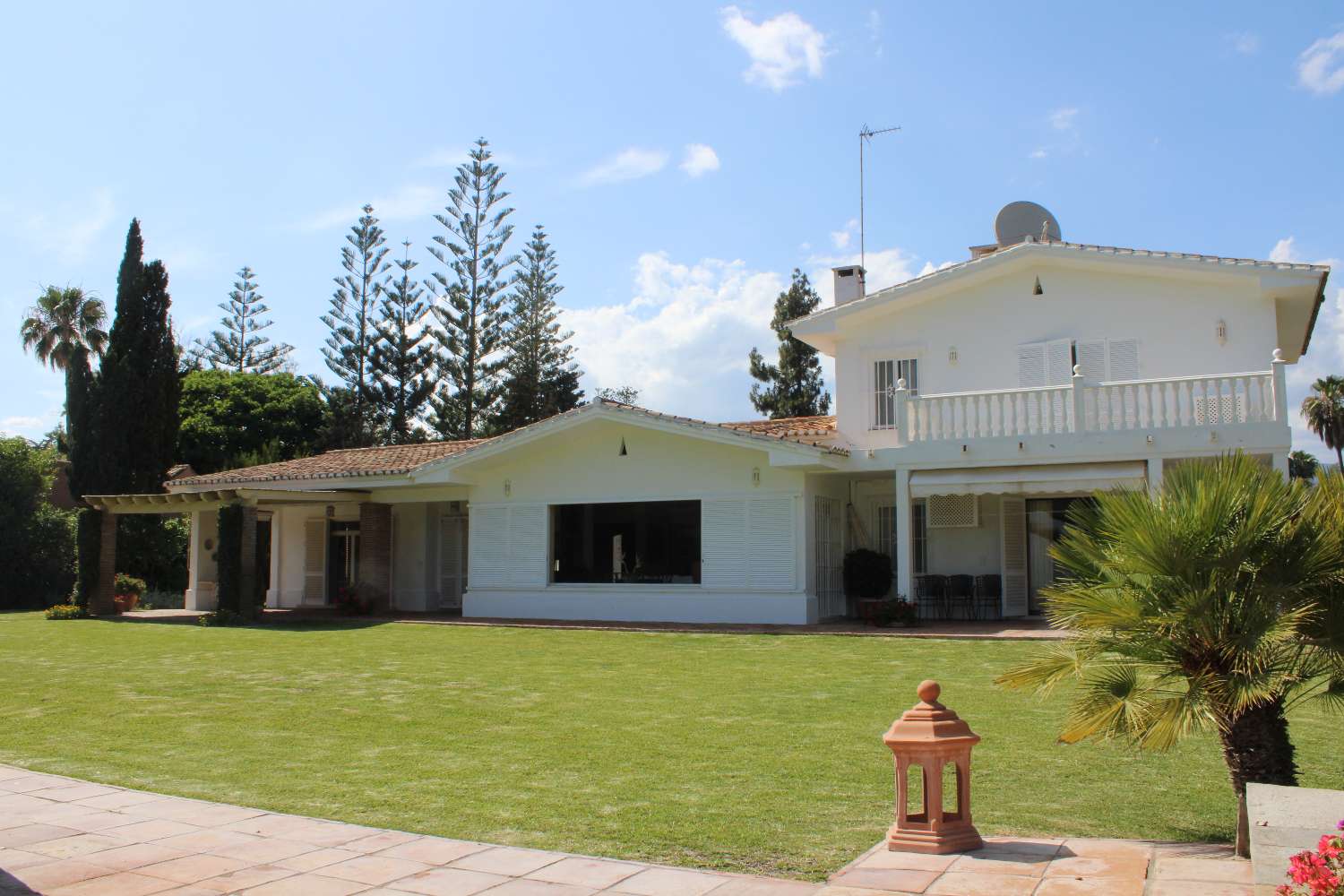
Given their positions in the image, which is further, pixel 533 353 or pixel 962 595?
pixel 533 353

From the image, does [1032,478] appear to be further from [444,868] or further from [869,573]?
[444,868]

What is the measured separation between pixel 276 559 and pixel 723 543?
12.3 metres

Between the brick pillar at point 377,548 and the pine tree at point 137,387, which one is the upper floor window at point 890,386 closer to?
the brick pillar at point 377,548

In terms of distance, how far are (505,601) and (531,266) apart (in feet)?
69.3

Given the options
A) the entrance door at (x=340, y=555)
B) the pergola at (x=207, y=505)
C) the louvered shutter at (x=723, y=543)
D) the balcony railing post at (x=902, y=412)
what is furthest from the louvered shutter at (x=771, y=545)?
the entrance door at (x=340, y=555)

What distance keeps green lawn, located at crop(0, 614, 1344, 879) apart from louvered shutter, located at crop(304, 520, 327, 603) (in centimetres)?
1119

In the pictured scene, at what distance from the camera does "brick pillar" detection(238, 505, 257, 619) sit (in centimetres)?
2056

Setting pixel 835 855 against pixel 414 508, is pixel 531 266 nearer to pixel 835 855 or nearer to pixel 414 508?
pixel 414 508

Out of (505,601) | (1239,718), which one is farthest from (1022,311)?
(1239,718)

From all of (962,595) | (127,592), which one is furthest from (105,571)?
(962,595)

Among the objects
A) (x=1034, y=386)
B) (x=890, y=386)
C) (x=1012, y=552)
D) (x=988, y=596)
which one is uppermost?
(x=890, y=386)

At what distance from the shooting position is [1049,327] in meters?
18.3

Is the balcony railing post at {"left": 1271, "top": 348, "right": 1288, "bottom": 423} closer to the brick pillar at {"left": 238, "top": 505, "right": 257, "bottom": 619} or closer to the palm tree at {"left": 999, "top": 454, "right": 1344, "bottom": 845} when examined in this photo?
the palm tree at {"left": 999, "top": 454, "right": 1344, "bottom": 845}

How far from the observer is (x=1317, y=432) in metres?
50.0
